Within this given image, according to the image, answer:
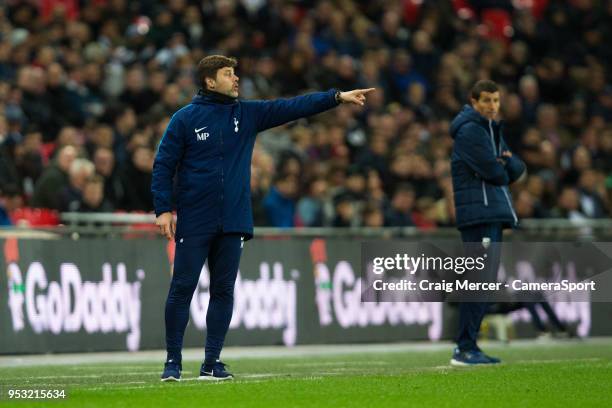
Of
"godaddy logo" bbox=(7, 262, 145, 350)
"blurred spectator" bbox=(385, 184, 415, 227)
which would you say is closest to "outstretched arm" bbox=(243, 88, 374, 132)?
"godaddy logo" bbox=(7, 262, 145, 350)

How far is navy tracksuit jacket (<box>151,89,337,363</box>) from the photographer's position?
34.6 ft

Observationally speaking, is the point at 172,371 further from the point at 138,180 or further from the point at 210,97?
the point at 138,180

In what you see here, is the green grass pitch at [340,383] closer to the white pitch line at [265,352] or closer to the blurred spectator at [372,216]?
the white pitch line at [265,352]

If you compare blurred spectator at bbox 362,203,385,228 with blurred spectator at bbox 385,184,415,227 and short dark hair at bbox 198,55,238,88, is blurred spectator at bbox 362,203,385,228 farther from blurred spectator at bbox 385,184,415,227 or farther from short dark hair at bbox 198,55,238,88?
short dark hair at bbox 198,55,238,88

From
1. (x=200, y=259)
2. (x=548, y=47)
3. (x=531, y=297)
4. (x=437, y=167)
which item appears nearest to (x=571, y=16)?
(x=548, y=47)

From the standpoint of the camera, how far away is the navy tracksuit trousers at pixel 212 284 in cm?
1056

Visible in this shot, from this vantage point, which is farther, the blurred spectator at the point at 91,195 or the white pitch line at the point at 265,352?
the blurred spectator at the point at 91,195

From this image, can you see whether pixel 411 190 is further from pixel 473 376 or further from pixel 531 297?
pixel 473 376

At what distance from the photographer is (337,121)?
2134 cm

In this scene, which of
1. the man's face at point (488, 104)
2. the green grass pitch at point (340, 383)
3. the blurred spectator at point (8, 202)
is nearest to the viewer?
the green grass pitch at point (340, 383)

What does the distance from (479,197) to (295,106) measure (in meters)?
2.43

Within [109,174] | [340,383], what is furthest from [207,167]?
[109,174]

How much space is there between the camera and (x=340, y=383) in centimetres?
1045

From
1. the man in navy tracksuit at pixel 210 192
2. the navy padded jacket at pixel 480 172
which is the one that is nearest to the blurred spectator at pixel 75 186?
the navy padded jacket at pixel 480 172
